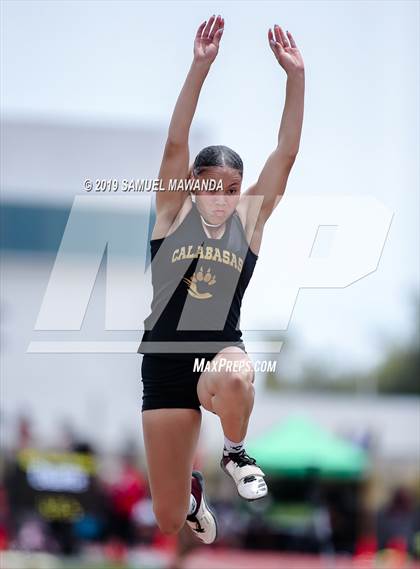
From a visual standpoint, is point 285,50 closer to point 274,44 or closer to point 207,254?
point 274,44

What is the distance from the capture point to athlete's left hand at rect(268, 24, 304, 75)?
5.65 m

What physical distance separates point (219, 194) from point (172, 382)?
3.17 feet

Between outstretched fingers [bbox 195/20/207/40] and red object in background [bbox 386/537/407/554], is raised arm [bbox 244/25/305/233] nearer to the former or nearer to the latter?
outstretched fingers [bbox 195/20/207/40]

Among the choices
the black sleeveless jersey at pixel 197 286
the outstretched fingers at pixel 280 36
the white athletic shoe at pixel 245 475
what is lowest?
the white athletic shoe at pixel 245 475

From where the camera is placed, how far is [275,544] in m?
17.1

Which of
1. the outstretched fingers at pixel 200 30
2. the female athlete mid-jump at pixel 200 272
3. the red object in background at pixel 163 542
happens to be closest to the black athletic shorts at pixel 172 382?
the female athlete mid-jump at pixel 200 272

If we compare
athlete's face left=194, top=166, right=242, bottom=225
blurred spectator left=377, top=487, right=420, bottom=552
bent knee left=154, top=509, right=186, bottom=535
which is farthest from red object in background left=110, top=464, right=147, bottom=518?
athlete's face left=194, top=166, right=242, bottom=225

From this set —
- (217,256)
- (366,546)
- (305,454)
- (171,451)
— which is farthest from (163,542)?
(217,256)

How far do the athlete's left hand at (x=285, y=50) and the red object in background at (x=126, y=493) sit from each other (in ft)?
29.9

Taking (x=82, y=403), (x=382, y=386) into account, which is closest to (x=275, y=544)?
(x=82, y=403)

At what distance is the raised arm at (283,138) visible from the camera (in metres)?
5.65

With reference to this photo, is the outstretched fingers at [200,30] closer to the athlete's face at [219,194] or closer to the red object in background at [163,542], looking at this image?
the athlete's face at [219,194]
